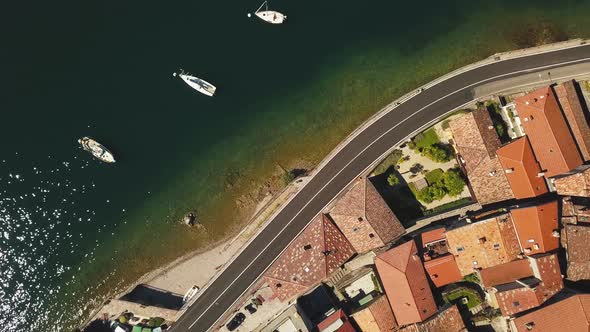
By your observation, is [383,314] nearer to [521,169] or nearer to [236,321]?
[236,321]

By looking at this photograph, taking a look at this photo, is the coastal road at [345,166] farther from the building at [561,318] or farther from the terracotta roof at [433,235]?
the building at [561,318]

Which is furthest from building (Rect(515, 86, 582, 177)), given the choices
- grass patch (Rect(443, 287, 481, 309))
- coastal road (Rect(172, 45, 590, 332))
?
grass patch (Rect(443, 287, 481, 309))

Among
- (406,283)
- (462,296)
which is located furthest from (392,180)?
(462,296)

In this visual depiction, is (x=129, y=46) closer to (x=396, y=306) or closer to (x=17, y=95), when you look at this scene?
(x=17, y=95)

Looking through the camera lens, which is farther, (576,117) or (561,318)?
(576,117)

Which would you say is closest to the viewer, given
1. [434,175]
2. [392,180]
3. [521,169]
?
[521,169]

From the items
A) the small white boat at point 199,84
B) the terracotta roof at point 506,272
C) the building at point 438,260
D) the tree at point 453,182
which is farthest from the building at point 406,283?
the small white boat at point 199,84

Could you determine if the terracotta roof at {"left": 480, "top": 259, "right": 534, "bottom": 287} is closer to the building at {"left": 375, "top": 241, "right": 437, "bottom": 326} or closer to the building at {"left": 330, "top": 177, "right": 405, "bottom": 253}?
the building at {"left": 375, "top": 241, "right": 437, "bottom": 326}
